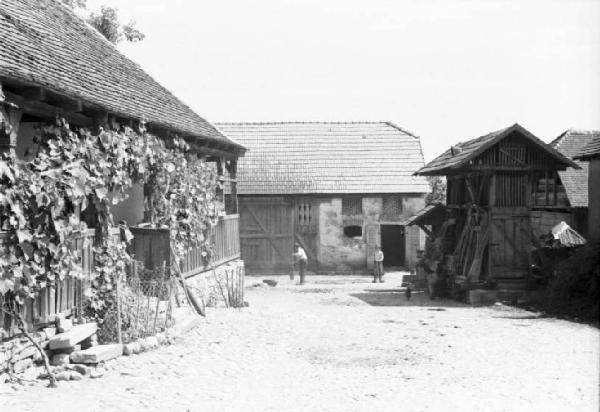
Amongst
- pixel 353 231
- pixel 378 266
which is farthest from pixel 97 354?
pixel 353 231

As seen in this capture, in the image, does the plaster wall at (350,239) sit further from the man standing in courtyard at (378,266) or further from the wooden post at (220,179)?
the wooden post at (220,179)

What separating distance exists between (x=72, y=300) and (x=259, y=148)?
69.8 ft

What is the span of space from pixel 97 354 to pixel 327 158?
71.4 feet

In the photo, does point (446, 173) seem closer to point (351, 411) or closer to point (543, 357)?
point (543, 357)

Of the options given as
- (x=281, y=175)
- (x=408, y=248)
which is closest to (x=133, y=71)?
(x=281, y=175)

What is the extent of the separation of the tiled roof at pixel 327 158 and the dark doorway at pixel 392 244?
8.01ft

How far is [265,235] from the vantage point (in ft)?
89.6

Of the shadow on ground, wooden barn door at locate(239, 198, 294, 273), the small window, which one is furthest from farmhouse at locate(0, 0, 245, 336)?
the small window

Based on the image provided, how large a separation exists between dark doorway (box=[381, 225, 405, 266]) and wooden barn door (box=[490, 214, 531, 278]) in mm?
11627

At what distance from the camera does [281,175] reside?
28609 millimetres

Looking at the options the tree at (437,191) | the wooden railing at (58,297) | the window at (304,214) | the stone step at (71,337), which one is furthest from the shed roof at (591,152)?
the tree at (437,191)

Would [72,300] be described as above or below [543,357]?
above

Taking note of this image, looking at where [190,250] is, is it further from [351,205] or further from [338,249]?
[351,205]

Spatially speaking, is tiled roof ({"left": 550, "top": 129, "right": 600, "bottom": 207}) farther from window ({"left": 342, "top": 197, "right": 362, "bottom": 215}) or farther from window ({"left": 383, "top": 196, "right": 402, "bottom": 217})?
window ({"left": 342, "top": 197, "right": 362, "bottom": 215})
